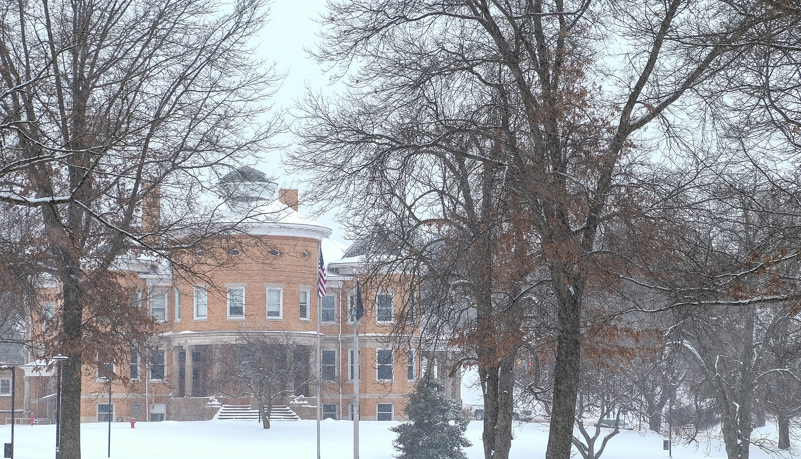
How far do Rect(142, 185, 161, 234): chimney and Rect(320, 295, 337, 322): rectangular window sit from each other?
38749mm

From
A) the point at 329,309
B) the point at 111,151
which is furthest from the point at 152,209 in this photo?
the point at 329,309

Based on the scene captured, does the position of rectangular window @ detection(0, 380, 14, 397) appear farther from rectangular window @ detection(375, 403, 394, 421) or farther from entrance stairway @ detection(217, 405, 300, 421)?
rectangular window @ detection(375, 403, 394, 421)

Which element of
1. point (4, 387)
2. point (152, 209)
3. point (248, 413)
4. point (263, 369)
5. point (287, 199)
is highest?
point (287, 199)

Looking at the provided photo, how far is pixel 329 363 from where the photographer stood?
60750mm

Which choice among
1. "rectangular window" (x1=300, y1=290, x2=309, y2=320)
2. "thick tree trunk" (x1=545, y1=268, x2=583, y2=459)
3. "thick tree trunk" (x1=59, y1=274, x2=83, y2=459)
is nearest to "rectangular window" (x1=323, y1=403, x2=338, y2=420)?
"rectangular window" (x1=300, y1=290, x2=309, y2=320)

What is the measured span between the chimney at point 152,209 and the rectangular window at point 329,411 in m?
39.0

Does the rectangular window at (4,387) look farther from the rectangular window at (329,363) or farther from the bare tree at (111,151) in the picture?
the bare tree at (111,151)

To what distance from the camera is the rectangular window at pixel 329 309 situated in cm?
6080

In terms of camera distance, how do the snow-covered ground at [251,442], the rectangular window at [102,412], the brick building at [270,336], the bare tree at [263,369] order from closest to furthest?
the snow-covered ground at [251,442], the bare tree at [263,369], the brick building at [270,336], the rectangular window at [102,412]

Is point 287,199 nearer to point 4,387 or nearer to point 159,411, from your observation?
point 159,411

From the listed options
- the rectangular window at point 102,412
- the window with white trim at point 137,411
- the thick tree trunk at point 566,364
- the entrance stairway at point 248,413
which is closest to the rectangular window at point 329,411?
the entrance stairway at point 248,413

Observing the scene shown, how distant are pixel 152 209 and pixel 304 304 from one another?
38.1 meters

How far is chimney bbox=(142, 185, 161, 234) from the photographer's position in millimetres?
21281

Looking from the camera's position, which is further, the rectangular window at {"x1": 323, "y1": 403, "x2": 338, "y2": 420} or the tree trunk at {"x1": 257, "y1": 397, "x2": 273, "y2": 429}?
the rectangular window at {"x1": 323, "y1": 403, "x2": 338, "y2": 420}
